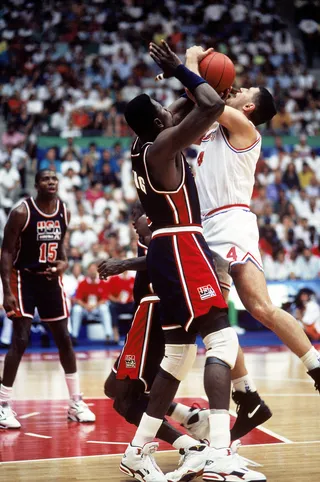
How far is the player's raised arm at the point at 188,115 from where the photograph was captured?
418 centimetres

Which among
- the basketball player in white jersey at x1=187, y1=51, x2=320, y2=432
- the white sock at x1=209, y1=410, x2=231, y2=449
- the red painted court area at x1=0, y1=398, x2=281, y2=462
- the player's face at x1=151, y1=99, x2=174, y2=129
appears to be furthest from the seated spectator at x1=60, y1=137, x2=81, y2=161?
the white sock at x1=209, y1=410, x2=231, y2=449

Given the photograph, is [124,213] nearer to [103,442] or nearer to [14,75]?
[14,75]

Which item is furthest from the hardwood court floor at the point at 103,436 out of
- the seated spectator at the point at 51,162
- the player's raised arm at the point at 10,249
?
the seated spectator at the point at 51,162

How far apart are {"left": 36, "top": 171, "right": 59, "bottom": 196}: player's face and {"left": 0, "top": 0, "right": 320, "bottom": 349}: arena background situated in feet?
20.0

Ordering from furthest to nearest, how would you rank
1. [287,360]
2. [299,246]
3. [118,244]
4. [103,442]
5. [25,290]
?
[299,246], [118,244], [287,360], [25,290], [103,442]

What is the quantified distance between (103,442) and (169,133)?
2510mm

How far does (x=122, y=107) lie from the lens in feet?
60.1

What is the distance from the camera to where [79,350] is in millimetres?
12250

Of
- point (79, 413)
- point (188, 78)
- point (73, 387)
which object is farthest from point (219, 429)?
point (73, 387)

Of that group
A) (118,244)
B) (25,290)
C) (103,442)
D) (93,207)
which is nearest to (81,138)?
(93,207)

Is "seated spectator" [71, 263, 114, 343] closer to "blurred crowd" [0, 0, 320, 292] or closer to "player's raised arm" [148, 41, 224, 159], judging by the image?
"blurred crowd" [0, 0, 320, 292]

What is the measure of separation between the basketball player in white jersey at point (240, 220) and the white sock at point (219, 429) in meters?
0.89

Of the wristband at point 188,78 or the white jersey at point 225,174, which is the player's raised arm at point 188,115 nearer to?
the wristband at point 188,78

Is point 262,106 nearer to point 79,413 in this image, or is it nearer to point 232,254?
point 232,254
